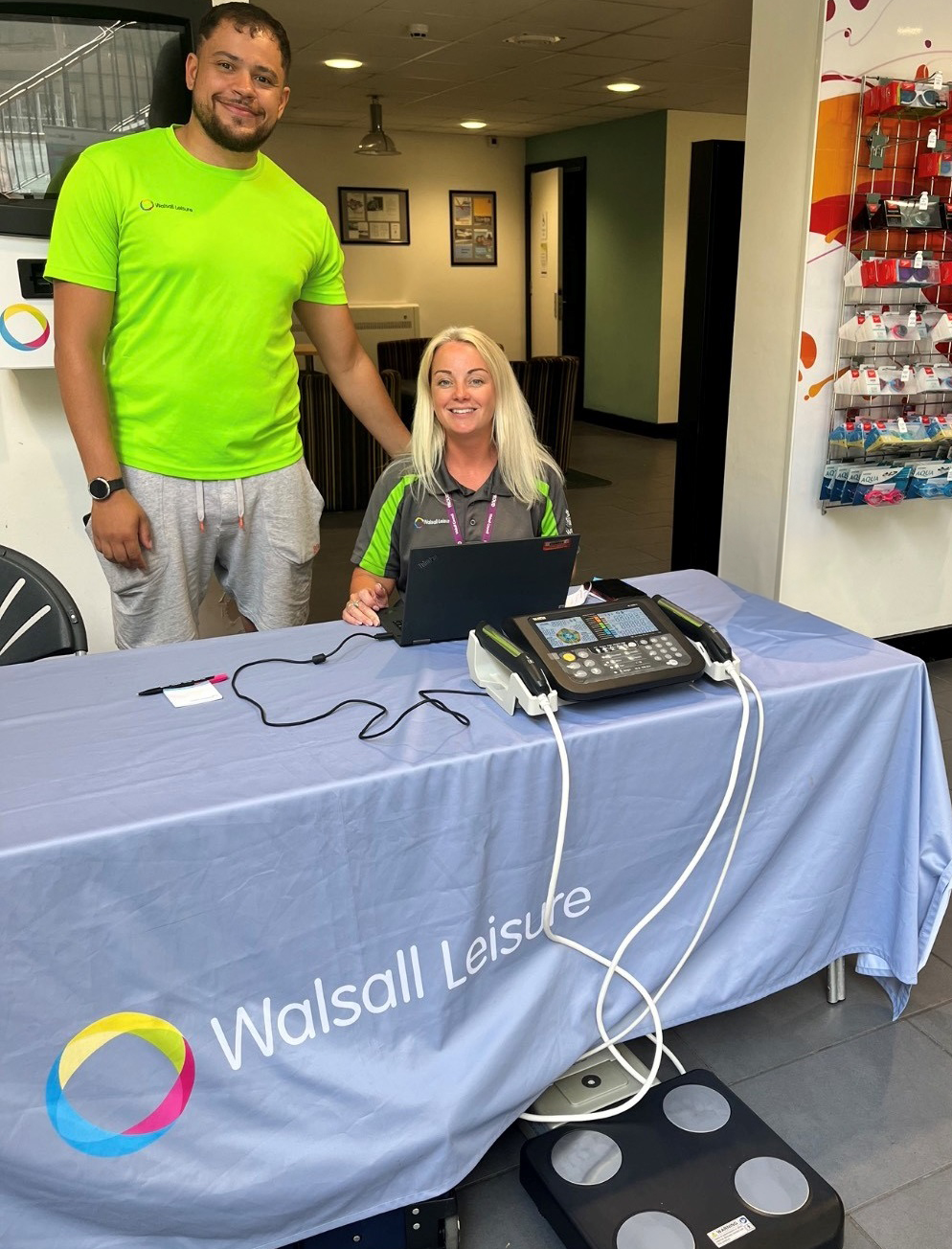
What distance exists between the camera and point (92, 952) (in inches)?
47.4

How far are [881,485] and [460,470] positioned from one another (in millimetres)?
1635

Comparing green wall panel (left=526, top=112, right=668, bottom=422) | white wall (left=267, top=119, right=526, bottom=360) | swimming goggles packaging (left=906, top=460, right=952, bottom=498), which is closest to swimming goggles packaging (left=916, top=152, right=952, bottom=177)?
swimming goggles packaging (left=906, top=460, right=952, bottom=498)

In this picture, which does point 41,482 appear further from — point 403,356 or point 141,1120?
point 403,356

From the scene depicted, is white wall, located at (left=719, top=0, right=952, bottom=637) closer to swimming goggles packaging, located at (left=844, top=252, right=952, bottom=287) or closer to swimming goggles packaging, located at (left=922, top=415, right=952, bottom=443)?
swimming goggles packaging, located at (left=844, top=252, right=952, bottom=287)

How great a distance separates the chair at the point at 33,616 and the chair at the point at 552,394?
440 centimetres

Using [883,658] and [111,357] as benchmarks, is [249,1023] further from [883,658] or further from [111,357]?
[111,357]

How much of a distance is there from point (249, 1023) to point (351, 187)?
8882 millimetres

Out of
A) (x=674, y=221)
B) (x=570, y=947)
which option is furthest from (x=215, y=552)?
(x=674, y=221)

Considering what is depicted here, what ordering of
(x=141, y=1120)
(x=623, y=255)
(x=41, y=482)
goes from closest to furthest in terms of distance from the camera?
1. (x=141, y=1120)
2. (x=41, y=482)
3. (x=623, y=255)

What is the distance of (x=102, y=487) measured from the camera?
201 cm

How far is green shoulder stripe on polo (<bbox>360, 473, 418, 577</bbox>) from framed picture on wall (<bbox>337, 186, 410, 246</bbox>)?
24.8 ft

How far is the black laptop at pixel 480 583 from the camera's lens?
62.0 inches

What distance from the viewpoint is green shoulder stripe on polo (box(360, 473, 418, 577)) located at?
2129 millimetres

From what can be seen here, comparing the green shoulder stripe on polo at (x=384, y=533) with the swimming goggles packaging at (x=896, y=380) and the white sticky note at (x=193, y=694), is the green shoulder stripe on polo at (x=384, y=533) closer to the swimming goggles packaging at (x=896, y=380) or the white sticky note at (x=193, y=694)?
the white sticky note at (x=193, y=694)
